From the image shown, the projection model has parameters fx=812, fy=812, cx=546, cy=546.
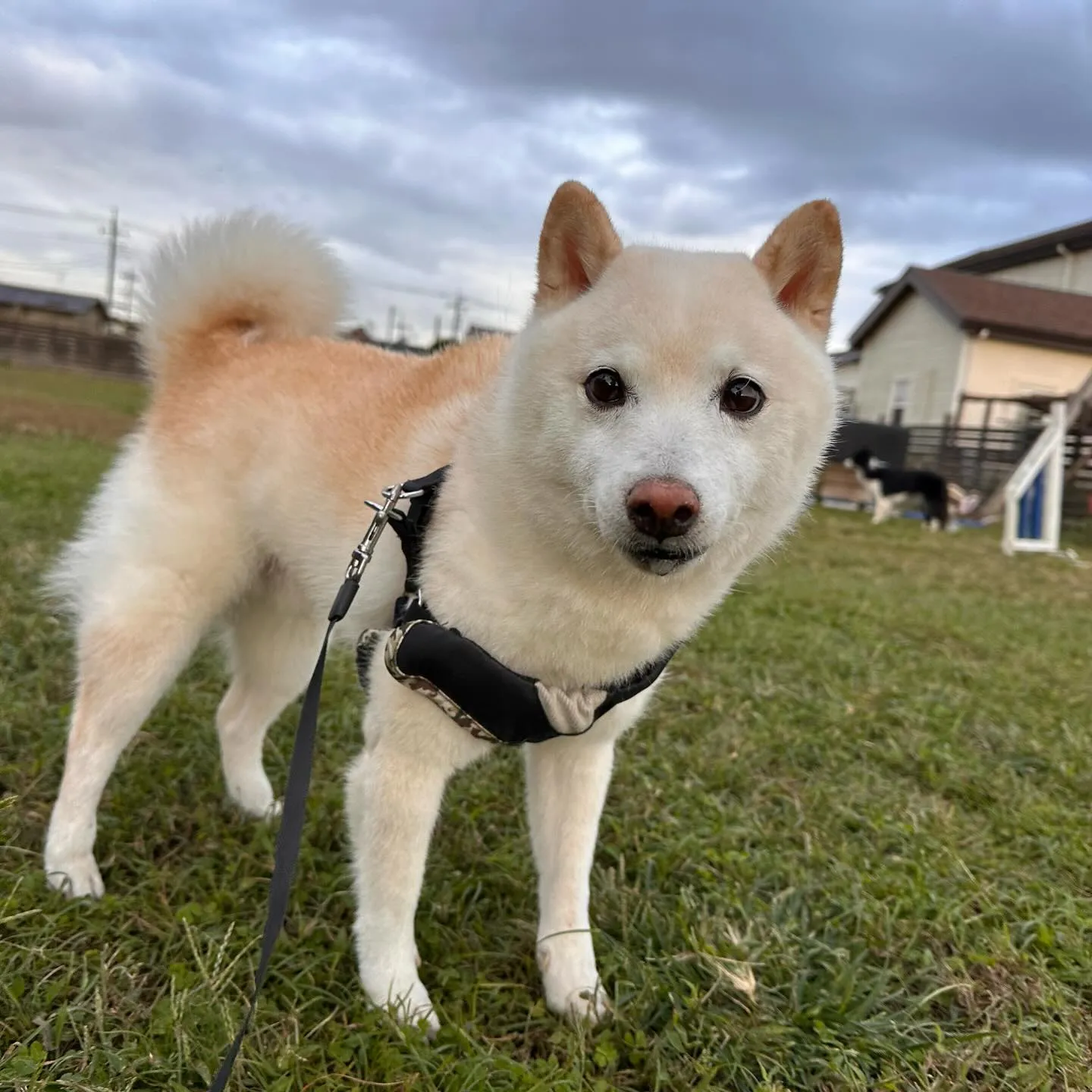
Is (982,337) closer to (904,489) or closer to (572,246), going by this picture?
(904,489)

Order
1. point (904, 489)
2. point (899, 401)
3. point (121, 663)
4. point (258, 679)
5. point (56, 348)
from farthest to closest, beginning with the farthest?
1. point (56, 348)
2. point (899, 401)
3. point (904, 489)
4. point (258, 679)
5. point (121, 663)

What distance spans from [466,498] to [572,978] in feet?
3.52

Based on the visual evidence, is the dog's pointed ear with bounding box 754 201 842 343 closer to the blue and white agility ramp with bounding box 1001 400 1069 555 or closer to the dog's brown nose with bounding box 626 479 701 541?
the dog's brown nose with bounding box 626 479 701 541

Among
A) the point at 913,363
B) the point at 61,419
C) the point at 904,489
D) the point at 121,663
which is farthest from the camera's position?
the point at 913,363

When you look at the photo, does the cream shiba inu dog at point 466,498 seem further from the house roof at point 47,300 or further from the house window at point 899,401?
the house roof at point 47,300

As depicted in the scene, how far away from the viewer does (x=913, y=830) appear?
8.19 ft

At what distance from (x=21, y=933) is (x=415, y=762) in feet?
3.03

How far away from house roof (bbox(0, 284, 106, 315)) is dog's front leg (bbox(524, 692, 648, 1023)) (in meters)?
55.9

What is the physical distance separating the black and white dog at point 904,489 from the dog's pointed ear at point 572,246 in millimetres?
12237

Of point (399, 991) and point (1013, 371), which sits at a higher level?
point (1013, 371)

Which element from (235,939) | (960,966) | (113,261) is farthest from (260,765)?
(113,261)

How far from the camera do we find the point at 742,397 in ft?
4.91

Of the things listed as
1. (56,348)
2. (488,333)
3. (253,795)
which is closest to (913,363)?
(488,333)

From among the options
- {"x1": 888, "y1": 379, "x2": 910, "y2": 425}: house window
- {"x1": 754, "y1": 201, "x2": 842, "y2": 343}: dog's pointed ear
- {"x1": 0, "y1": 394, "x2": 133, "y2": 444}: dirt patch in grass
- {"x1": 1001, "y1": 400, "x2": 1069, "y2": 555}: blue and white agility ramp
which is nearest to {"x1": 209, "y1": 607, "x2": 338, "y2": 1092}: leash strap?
{"x1": 754, "y1": 201, "x2": 842, "y2": 343}: dog's pointed ear
